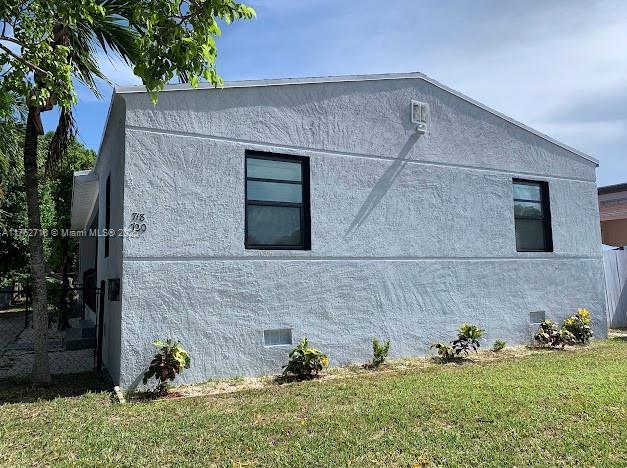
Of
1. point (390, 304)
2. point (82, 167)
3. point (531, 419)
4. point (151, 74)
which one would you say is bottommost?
point (531, 419)

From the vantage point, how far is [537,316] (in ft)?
32.3

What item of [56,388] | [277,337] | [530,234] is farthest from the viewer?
[530,234]

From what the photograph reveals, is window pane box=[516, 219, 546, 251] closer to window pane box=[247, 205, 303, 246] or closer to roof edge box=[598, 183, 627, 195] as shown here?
window pane box=[247, 205, 303, 246]

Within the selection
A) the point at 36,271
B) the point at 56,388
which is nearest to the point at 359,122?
the point at 36,271

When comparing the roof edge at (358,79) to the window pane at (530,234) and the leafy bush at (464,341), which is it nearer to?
the window pane at (530,234)

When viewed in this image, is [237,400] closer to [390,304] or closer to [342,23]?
[390,304]

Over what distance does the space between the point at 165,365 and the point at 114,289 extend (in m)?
1.49

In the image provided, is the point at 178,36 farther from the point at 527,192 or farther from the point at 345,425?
the point at 527,192

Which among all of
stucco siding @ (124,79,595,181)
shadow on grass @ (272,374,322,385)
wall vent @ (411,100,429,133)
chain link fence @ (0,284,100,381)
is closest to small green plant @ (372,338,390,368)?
shadow on grass @ (272,374,322,385)

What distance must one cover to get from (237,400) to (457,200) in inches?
216

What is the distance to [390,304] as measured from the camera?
26.8 feet

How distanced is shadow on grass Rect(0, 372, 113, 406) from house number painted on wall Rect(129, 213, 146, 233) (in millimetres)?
2102

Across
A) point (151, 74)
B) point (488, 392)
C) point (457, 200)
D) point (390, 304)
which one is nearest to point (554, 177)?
point (457, 200)

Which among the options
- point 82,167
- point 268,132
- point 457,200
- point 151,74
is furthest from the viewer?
point 82,167
